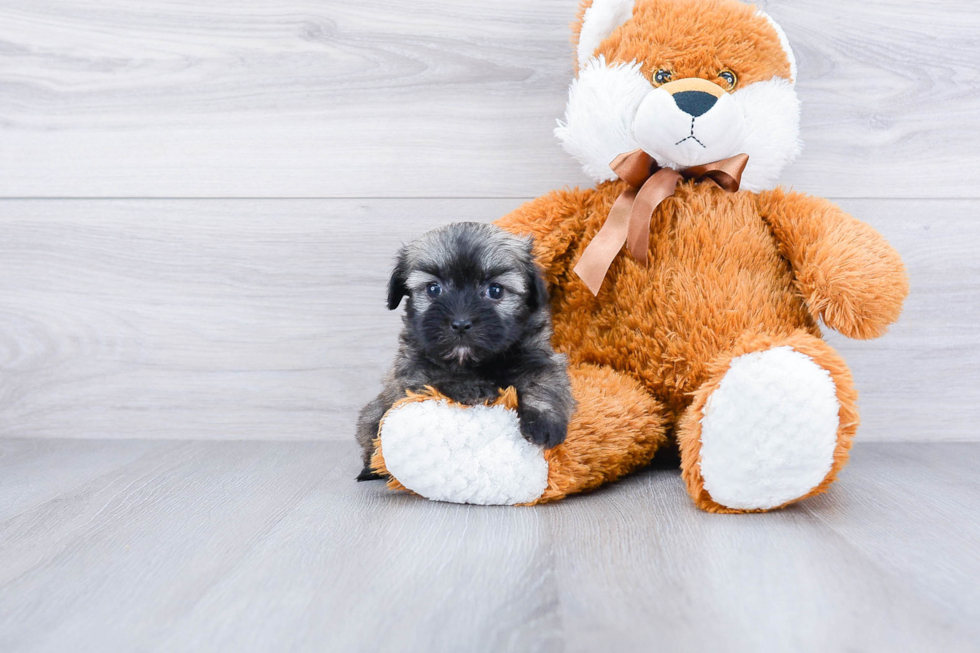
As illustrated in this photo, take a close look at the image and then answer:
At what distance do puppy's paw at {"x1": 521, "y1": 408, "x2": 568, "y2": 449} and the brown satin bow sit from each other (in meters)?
0.31

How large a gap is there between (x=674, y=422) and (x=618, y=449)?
0.16 meters

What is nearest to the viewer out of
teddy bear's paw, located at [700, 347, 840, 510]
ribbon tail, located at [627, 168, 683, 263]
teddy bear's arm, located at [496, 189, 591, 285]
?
teddy bear's paw, located at [700, 347, 840, 510]

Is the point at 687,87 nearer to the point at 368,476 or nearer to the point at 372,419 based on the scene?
the point at 372,419

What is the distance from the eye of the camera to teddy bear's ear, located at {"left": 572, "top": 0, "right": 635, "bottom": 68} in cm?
142

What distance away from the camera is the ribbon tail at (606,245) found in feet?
4.42

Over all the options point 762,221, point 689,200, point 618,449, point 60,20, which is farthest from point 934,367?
point 60,20

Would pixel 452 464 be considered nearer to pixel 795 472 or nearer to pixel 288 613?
pixel 288 613

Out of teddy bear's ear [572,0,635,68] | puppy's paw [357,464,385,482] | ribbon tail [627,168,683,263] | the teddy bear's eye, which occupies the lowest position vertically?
puppy's paw [357,464,385,482]

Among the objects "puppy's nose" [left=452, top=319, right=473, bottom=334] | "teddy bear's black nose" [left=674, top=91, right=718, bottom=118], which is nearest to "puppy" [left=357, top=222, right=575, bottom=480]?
"puppy's nose" [left=452, top=319, right=473, bottom=334]

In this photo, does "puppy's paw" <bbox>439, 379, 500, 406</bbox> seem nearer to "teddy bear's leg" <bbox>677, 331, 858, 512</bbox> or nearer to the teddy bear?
the teddy bear

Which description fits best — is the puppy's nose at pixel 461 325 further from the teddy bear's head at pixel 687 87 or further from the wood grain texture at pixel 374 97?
the wood grain texture at pixel 374 97

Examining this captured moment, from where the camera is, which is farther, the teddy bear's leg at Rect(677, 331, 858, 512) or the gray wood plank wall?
the gray wood plank wall

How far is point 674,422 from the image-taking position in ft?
4.51

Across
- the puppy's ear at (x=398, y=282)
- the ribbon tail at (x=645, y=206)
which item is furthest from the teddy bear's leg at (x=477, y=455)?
the ribbon tail at (x=645, y=206)
